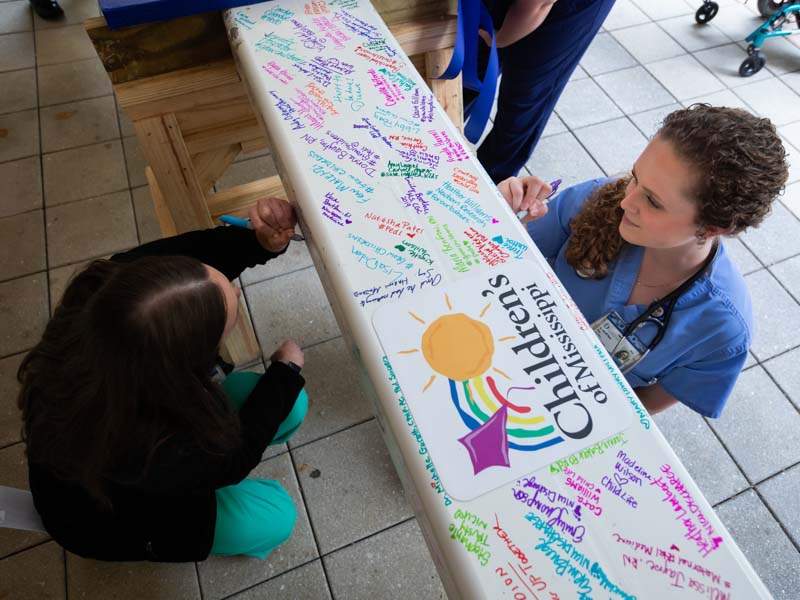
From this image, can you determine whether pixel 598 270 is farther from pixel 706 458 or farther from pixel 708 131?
pixel 706 458

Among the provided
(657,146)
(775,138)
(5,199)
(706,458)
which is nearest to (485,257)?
(657,146)

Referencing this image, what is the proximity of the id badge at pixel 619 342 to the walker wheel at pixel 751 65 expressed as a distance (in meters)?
2.43

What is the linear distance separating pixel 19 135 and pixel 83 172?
0.42 m

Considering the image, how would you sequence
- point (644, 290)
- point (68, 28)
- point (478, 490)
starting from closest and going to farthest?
point (478, 490), point (644, 290), point (68, 28)

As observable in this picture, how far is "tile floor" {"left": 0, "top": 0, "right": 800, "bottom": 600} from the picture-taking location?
4.88 feet

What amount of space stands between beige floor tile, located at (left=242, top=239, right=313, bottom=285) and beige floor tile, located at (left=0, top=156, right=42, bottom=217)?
1007mm

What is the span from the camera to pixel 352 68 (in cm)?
100

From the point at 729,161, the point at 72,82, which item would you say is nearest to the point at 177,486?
the point at 729,161

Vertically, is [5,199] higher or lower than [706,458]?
higher

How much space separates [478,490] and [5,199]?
2.47 m

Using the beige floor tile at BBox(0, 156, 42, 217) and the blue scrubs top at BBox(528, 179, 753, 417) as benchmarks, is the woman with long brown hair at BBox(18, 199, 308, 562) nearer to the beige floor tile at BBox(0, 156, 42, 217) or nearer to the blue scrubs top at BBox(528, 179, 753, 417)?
the blue scrubs top at BBox(528, 179, 753, 417)
